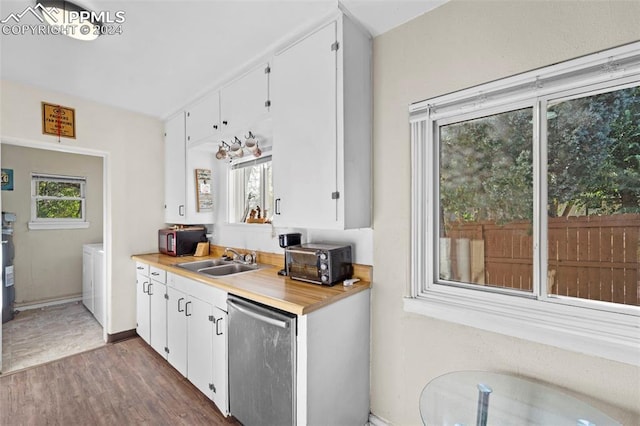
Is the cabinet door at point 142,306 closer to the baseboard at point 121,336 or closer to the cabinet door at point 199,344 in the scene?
the baseboard at point 121,336

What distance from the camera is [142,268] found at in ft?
9.52

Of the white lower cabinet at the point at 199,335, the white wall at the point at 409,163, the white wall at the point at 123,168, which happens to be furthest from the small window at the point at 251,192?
the white wall at the point at 409,163

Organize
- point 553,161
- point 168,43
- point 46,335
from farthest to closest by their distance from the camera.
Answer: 1. point 46,335
2. point 168,43
3. point 553,161

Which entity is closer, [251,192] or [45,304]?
[251,192]

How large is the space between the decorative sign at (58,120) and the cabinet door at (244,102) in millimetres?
1537

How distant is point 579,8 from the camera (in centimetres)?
118

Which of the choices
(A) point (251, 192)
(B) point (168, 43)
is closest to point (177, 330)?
(A) point (251, 192)

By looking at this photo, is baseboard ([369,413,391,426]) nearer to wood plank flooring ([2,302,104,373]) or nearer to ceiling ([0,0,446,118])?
ceiling ([0,0,446,118])

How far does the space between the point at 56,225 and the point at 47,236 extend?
18cm

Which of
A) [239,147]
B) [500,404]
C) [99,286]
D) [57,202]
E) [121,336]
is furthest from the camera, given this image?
[57,202]

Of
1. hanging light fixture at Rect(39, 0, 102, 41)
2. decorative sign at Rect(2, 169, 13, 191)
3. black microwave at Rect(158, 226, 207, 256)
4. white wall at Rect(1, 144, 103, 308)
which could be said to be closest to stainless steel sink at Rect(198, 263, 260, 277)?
black microwave at Rect(158, 226, 207, 256)

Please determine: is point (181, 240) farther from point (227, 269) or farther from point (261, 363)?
point (261, 363)

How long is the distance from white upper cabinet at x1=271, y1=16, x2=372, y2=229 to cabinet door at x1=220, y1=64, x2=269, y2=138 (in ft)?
0.62

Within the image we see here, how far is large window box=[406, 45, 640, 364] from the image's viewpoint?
1171mm
